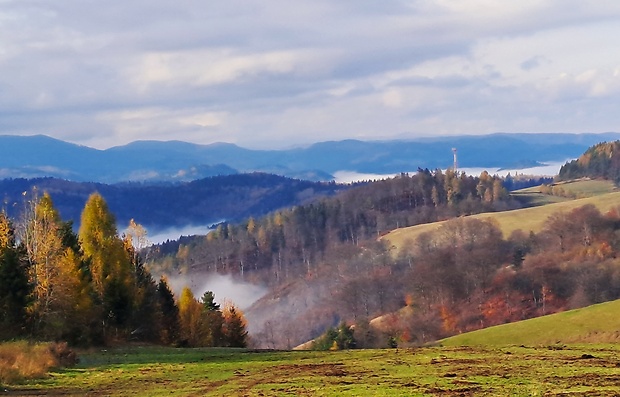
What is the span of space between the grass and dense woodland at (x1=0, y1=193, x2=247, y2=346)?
25967 millimetres

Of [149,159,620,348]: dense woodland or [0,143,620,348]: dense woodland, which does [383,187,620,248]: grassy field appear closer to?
[0,143,620,348]: dense woodland

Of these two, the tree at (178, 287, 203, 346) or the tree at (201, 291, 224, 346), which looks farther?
the tree at (201, 291, 224, 346)

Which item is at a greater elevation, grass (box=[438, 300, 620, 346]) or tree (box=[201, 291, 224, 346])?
tree (box=[201, 291, 224, 346])

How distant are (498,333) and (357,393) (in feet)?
140

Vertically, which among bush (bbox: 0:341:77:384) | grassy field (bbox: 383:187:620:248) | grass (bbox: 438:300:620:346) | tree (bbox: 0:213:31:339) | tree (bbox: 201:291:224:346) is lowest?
grass (bbox: 438:300:620:346)

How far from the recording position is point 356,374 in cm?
3306

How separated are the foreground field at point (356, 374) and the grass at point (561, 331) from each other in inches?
595

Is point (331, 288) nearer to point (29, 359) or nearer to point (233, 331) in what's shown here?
point (233, 331)

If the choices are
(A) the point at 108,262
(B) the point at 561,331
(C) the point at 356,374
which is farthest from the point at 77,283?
(B) the point at 561,331

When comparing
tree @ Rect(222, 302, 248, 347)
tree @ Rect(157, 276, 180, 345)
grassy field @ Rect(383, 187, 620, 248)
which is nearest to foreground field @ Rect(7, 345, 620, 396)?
tree @ Rect(157, 276, 180, 345)

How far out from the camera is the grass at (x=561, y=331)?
2267 inches

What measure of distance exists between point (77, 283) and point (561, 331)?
36.4m

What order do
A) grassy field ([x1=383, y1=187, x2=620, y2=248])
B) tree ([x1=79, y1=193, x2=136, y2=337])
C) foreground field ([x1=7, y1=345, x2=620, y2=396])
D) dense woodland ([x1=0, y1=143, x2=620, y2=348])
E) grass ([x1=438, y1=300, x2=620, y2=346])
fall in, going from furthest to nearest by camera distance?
grassy field ([x1=383, y1=187, x2=620, y2=248]) < tree ([x1=79, y1=193, x2=136, y2=337]) < grass ([x1=438, y1=300, x2=620, y2=346]) < dense woodland ([x1=0, y1=143, x2=620, y2=348]) < foreground field ([x1=7, y1=345, x2=620, y2=396])

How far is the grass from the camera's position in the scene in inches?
2267
